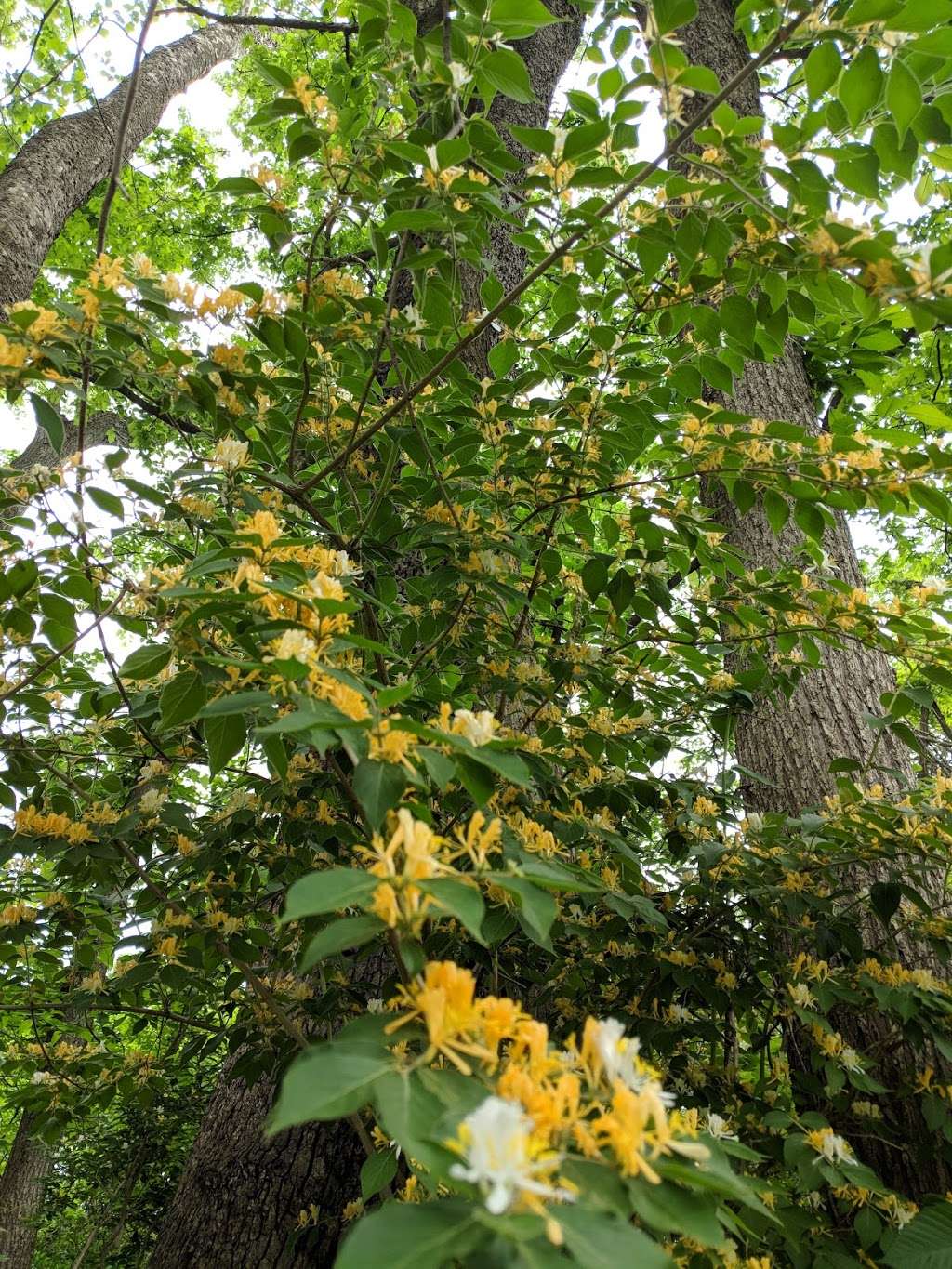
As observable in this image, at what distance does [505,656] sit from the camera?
86.4 inches

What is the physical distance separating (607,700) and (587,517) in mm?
562

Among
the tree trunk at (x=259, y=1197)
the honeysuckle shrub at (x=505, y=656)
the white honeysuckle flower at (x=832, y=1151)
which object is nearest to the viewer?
the honeysuckle shrub at (x=505, y=656)

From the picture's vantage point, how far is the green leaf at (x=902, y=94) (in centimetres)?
113

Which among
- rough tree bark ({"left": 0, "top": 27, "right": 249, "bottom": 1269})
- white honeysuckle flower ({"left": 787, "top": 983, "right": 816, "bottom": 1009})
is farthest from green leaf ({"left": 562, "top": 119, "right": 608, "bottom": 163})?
white honeysuckle flower ({"left": 787, "top": 983, "right": 816, "bottom": 1009})

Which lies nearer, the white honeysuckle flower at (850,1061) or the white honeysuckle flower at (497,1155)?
the white honeysuckle flower at (497,1155)

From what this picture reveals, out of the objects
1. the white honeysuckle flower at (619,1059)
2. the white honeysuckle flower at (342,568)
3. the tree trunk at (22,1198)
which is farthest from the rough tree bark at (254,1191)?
the tree trunk at (22,1198)

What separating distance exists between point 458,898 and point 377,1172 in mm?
721

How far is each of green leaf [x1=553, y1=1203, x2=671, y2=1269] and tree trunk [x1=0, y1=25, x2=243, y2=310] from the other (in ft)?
10.7

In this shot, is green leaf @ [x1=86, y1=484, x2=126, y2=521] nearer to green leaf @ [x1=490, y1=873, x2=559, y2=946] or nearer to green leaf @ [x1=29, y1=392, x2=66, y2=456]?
green leaf @ [x1=29, y1=392, x2=66, y2=456]

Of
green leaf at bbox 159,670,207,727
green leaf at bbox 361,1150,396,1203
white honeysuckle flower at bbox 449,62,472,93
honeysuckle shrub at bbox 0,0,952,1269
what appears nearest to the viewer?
honeysuckle shrub at bbox 0,0,952,1269

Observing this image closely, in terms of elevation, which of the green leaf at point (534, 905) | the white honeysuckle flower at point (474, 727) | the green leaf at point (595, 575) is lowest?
the green leaf at point (534, 905)

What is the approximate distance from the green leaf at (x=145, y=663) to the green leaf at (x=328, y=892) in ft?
2.29

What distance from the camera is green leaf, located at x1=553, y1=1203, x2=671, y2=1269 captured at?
487 mm

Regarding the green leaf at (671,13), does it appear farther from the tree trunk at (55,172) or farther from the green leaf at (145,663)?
the tree trunk at (55,172)
